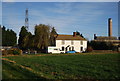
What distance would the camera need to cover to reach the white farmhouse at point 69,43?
68131mm

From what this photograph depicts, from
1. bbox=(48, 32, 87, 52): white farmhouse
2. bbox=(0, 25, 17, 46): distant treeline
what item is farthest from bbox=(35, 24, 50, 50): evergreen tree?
bbox=(0, 25, 17, 46): distant treeline

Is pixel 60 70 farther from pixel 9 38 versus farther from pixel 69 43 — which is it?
pixel 9 38

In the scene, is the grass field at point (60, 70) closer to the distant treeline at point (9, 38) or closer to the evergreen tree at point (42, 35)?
the evergreen tree at point (42, 35)

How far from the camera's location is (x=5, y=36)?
286 ft

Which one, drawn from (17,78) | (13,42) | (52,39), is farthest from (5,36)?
(17,78)

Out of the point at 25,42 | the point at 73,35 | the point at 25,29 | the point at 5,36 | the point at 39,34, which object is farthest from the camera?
the point at 5,36

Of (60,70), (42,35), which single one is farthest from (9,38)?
(60,70)

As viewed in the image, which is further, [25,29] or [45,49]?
[25,29]

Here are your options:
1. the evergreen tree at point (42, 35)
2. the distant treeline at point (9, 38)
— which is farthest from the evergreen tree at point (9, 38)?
the evergreen tree at point (42, 35)

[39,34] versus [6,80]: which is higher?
[39,34]

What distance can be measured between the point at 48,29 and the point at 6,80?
55466 millimetres

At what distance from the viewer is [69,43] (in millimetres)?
69875

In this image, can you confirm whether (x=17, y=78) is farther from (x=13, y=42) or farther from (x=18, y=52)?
(x=13, y=42)

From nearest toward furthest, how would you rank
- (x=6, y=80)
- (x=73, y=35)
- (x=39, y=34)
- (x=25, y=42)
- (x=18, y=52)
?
1. (x=6, y=80)
2. (x=18, y=52)
3. (x=39, y=34)
4. (x=25, y=42)
5. (x=73, y=35)
